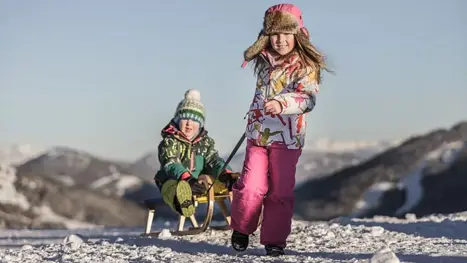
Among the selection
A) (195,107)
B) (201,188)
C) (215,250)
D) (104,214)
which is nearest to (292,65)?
(215,250)

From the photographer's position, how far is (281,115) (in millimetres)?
6113

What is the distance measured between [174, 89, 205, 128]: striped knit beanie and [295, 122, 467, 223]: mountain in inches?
2009

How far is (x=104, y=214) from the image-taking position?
5759 cm

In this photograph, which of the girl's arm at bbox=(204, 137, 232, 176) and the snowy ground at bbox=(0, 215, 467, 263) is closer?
the snowy ground at bbox=(0, 215, 467, 263)

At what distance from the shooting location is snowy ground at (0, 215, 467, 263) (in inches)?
227

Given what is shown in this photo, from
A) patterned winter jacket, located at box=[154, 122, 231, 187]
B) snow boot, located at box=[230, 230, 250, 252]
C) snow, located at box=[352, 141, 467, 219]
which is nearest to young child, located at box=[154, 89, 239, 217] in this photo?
patterned winter jacket, located at box=[154, 122, 231, 187]

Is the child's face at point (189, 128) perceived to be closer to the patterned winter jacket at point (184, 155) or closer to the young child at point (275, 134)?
the patterned winter jacket at point (184, 155)

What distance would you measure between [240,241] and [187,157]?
2.56 meters

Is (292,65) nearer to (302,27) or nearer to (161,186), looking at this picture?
(302,27)

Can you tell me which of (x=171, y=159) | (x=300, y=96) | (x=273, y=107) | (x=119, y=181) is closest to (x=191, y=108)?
(x=171, y=159)

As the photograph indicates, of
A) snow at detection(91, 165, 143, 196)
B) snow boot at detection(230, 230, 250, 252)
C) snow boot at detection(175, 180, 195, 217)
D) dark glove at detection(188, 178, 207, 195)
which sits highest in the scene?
snow at detection(91, 165, 143, 196)

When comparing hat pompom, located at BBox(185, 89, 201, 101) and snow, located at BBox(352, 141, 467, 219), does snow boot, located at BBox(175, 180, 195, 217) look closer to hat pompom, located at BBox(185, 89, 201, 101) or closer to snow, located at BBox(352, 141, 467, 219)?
hat pompom, located at BBox(185, 89, 201, 101)

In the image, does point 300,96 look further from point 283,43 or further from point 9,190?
point 9,190

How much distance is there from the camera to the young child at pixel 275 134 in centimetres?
612
